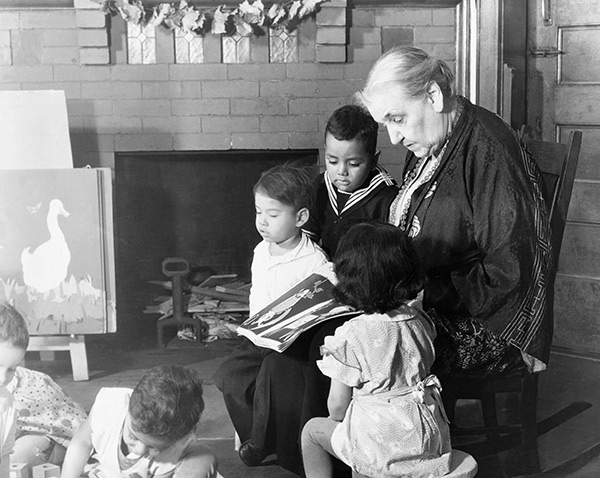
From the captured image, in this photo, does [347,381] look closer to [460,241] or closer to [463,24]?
[460,241]

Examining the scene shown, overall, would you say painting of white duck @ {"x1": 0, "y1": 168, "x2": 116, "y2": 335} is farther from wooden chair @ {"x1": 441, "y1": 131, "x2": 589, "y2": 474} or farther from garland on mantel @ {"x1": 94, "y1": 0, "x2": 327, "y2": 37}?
wooden chair @ {"x1": 441, "y1": 131, "x2": 589, "y2": 474}

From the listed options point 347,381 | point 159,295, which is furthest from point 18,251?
point 347,381

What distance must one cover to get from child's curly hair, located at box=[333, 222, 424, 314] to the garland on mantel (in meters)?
1.29

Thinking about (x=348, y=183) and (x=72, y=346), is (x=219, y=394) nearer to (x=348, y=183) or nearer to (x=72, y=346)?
(x=72, y=346)

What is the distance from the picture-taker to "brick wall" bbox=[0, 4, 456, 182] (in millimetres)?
3084

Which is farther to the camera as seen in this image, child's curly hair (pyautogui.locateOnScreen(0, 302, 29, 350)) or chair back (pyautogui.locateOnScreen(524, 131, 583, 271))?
chair back (pyautogui.locateOnScreen(524, 131, 583, 271))

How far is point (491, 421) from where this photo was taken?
2.64m

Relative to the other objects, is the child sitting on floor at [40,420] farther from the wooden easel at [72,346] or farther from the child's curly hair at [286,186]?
the child's curly hair at [286,186]

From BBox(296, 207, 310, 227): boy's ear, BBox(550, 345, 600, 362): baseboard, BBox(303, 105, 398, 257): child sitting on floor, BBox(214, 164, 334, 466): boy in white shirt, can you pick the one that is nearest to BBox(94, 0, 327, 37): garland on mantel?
BBox(303, 105, 398, 257): child sitting on floor

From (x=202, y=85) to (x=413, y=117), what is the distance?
47.0 inches

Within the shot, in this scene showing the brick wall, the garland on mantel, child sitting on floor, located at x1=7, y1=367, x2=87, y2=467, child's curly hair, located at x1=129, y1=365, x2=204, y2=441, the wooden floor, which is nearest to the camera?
child's curly hair, located at x1=129, y1=365, x2=204, y2=441

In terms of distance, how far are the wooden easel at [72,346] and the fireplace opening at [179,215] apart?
0.81 feet

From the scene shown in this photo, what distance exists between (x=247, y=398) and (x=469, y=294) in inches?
28.3

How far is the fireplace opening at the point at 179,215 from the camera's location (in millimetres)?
3373
